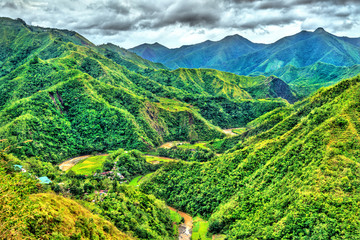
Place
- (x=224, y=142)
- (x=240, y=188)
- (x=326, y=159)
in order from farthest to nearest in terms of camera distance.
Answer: (x=224, y=142) < (x=240, y=188) < (x=326, y=159)

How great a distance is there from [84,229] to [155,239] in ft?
81.1

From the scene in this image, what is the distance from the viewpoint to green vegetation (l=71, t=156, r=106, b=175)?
104 meters

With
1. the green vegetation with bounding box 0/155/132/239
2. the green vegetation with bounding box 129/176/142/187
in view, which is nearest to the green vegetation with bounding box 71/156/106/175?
the green vegetation with bounding box 129/176/142/187

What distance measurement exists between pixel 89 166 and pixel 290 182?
89253mm

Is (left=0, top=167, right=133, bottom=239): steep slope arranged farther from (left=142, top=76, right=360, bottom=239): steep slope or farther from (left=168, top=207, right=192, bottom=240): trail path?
(left=142, top=76, right=360, bottom=239): steep slope

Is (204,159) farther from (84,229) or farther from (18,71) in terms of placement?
(18,71)

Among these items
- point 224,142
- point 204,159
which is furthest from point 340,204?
point 224,142

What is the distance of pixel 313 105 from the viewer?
7856 cm

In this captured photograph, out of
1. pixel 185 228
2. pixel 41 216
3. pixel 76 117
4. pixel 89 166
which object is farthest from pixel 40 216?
pixel 76 117

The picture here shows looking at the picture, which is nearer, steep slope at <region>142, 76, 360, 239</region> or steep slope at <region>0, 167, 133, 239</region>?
steep slope at <region>0, 167, 133, 239</region>

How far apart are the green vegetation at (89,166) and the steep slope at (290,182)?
2966cm

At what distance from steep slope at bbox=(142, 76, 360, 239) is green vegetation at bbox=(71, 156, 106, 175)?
29660 mm

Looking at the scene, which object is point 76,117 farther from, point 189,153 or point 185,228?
point 185,228

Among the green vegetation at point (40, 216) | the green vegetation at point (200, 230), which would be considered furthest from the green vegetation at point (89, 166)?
the green vegetation at point (40, 216)
